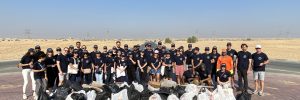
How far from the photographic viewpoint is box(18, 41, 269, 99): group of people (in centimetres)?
969

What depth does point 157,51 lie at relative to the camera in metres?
10.8

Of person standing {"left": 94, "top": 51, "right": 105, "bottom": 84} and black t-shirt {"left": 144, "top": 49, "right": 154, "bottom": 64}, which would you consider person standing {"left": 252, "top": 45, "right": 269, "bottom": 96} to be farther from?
person standing {"left": 94, "top": 51, "right": 105, "bottom": 84}

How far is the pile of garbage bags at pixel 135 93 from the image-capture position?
7.45 m

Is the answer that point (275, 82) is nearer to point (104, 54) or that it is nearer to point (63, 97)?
point (104, 54)

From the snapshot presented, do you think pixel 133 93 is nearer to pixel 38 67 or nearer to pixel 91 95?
pixel 91 95

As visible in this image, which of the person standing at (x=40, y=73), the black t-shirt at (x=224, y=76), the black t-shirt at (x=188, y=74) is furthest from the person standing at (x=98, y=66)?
the black t-shirt at (x=224, y=76)

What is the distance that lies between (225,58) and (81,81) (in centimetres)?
441

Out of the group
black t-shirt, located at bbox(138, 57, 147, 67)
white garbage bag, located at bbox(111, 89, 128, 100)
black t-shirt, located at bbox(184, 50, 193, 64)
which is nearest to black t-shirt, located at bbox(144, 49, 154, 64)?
black t-shirt, located at bbox(138, 57, 147, 67)

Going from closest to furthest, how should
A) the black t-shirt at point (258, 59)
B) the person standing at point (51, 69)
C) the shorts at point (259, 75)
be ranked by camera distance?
the person standing at point (51, 69)
the black t-shirt at point (258, 59)
the shorts at point (259, 75)

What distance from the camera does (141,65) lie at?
11.1 metres

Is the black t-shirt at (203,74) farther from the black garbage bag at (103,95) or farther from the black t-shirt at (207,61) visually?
the black garbage bag at (103,95)

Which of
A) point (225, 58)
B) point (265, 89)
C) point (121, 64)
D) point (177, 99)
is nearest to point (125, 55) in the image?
point (121, 64)

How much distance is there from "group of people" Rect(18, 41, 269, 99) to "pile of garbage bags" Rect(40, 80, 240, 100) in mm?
1600

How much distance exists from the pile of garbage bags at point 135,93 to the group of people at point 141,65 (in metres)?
1.60
